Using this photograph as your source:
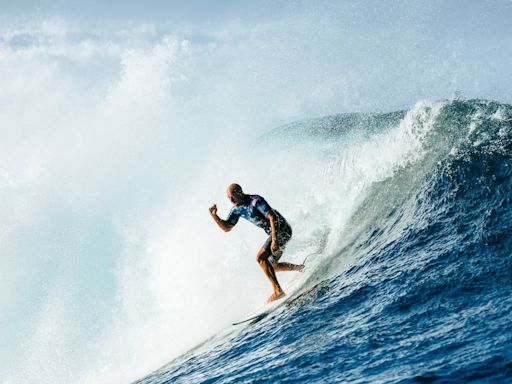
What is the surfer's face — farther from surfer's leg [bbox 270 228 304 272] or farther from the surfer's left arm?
surfer's leg [bbox 270 228 304 272]

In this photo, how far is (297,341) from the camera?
582 centimetres

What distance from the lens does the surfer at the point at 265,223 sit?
27.1 feet

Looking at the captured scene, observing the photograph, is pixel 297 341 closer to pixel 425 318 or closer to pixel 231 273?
pixel 425 318

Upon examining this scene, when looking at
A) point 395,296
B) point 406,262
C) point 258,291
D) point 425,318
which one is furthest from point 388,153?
point 425,318

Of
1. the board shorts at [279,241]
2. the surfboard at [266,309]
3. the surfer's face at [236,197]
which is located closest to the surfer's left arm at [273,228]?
the board shorts at [279,241]

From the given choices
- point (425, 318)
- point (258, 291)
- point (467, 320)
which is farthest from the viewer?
point (258, 291)

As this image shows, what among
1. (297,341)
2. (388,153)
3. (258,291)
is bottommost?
(297,341)

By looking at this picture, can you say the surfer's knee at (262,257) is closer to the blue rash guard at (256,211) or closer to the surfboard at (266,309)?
the blue rash guard at (256,211)

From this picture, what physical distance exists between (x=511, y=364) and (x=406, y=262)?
331 cm

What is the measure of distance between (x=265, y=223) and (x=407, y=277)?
9.91 feet

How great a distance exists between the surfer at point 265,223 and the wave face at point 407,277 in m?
0.69

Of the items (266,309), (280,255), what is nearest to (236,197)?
(280,255)

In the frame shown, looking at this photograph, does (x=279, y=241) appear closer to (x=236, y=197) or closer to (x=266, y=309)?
(x=236, y=197)

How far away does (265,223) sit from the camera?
27.8ft
